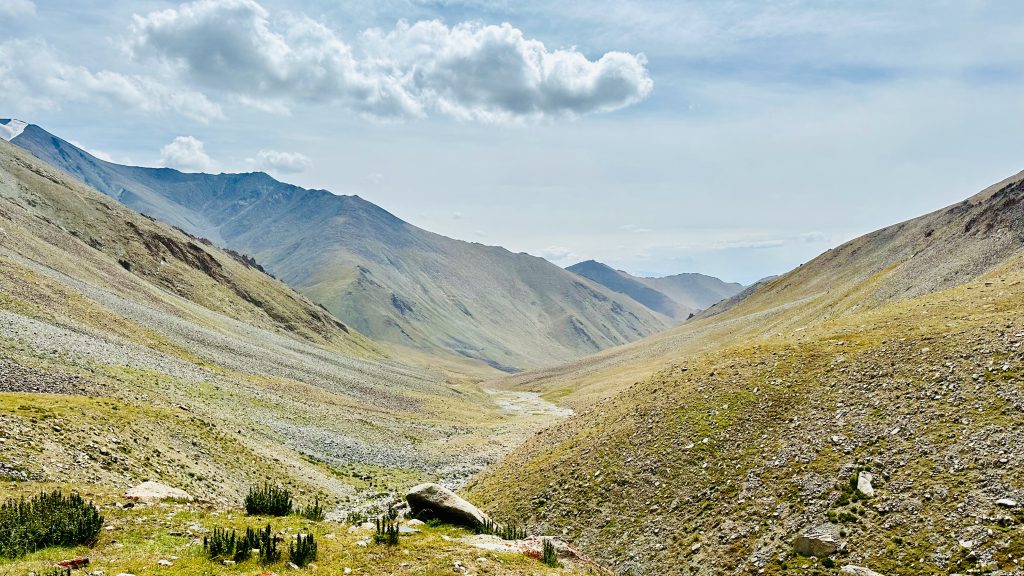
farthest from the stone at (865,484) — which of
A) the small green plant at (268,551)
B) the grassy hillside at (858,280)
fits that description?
the grassy hillside at (858,280)

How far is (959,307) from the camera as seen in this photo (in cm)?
3697

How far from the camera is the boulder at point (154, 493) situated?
72.5 feet

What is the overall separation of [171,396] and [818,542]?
5571 cm

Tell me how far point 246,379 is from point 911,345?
79.4 m

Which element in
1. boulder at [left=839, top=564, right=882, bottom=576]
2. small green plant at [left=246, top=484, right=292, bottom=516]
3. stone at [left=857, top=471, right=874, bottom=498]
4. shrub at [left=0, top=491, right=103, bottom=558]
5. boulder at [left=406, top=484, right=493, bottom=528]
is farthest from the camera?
boulder at [left=406, top=484, right=493, bottom=528]

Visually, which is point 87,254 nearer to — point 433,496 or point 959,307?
point 433,496

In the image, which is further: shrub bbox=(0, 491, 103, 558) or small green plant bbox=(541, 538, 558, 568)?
small green plant bbox=(541, 538, 558, 568)

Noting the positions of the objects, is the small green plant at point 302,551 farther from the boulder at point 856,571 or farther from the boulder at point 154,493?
the boulder at point 856,571

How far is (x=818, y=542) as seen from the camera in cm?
1980

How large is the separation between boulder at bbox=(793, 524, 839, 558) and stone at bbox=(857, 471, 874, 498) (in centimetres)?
227

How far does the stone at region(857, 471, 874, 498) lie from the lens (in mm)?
21391

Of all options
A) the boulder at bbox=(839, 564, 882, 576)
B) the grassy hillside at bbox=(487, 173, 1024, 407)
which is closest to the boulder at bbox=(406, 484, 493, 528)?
the boulder at bbox=(839, 564, 882, 576)

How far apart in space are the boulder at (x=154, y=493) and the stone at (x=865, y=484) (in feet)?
93.0

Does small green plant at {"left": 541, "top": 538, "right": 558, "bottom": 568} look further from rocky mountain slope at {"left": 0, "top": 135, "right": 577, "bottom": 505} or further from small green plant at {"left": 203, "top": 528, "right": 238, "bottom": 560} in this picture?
rocky mountain slope at {"left": 0, "top": 135, "right": 577, "bottom": 505}
